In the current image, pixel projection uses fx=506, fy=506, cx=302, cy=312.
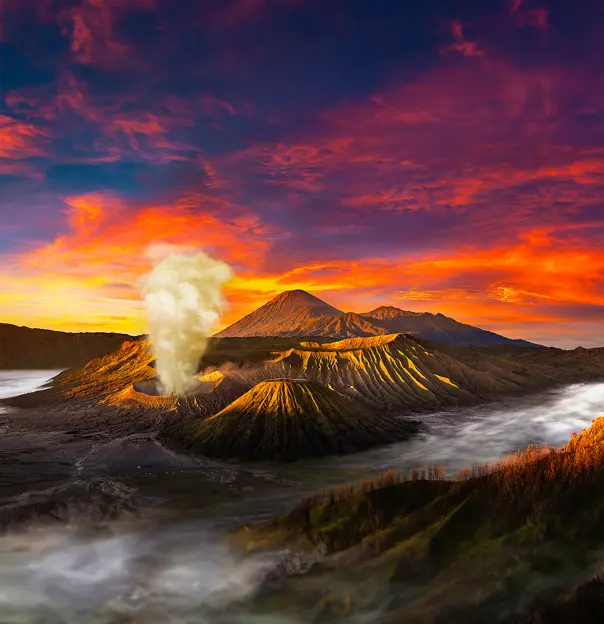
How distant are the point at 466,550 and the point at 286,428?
98.1ft

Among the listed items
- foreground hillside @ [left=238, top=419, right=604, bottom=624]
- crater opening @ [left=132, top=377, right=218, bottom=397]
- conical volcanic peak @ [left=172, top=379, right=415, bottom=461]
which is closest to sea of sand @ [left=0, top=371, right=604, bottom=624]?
foreground hillside @ [left=238, top=419, right=604, bottom=624]

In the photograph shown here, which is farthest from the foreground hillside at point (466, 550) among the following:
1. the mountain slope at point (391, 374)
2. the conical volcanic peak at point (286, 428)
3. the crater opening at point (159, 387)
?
the mountain slope at point (391, 374)

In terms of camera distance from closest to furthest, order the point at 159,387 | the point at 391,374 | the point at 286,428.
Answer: the point at 286,428 → the point at 159,387 → the point at 391,374

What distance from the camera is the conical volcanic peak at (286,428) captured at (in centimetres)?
4450

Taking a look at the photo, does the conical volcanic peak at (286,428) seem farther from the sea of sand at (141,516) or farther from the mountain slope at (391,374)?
the mountain slope at (391,374)

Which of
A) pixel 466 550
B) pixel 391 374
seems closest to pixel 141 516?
pixel 466 550

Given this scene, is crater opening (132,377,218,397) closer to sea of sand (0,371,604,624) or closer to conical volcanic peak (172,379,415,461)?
sea of sand (0,371,604,624)

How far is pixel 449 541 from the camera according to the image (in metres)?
17.9

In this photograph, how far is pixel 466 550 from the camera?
17344 mm

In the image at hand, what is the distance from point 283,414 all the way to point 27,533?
2390cm

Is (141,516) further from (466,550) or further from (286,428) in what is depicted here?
(466,550)

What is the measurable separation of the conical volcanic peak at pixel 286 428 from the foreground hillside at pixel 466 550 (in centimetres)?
2215

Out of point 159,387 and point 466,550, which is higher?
point 159,387

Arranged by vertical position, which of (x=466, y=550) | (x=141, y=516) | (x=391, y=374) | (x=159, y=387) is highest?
(x=391, y=374)
